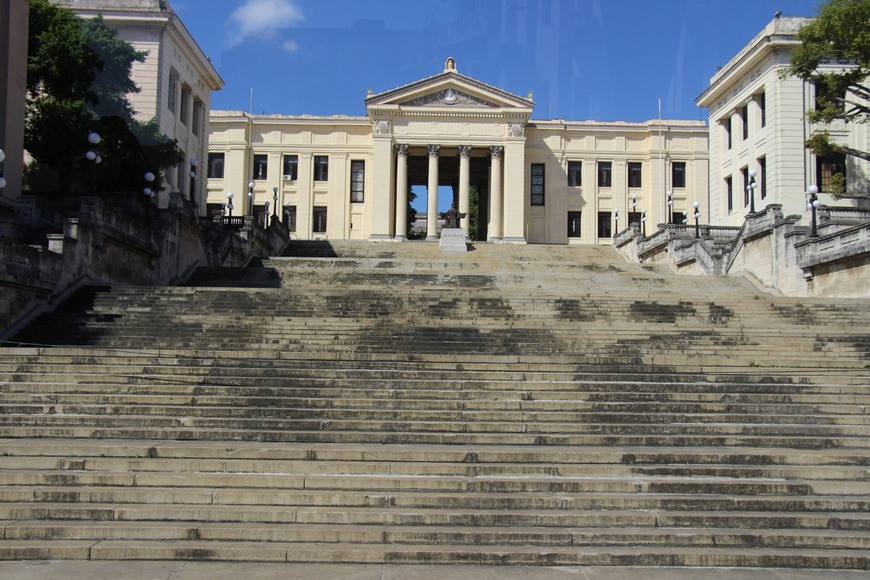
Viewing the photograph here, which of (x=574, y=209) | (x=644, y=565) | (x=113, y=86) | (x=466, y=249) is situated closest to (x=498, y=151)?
(x=574, y=209)

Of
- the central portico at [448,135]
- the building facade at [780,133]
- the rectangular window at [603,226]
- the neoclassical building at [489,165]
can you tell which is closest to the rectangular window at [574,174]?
the neoclassical building at [489,165]

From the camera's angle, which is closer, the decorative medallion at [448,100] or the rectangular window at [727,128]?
the rectangular window at [727,128]

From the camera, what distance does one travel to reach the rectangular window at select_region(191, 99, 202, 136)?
49281 millimetres

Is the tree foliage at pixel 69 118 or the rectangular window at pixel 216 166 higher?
the rectangular window at pixel 216 166

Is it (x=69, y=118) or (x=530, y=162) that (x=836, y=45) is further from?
(x=530, y=162)

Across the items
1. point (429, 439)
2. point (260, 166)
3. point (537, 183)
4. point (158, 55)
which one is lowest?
point (429, 439)

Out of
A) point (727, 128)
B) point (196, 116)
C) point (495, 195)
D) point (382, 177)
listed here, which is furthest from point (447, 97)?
point (727, 128)

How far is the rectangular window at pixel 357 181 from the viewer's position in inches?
2243

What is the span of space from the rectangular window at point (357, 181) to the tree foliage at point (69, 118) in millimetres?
22565

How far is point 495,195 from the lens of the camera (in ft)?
176

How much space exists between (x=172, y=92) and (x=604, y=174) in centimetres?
3228

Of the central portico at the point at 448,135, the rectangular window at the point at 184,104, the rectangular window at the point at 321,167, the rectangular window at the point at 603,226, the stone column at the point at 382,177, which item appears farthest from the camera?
the rectangular window at the point at 603,226

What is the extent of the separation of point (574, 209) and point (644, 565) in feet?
173

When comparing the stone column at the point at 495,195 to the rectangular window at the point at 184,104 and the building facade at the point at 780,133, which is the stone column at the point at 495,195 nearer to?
the building facade at the point at 780,133
